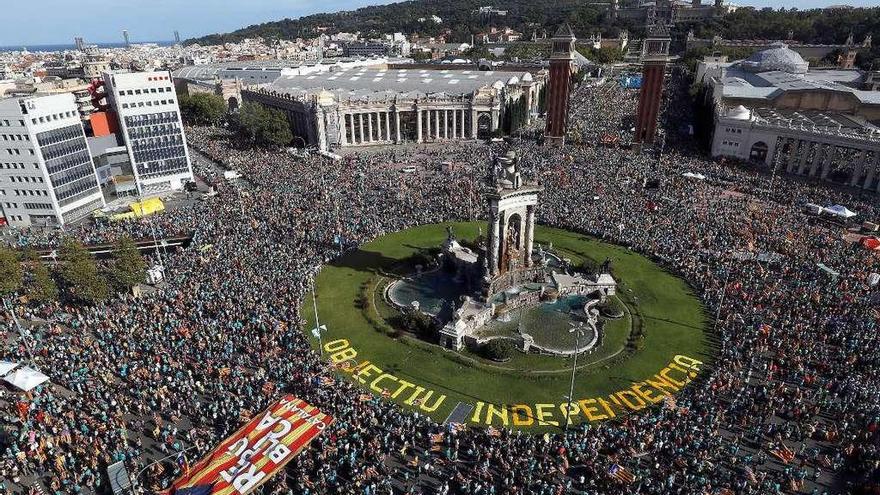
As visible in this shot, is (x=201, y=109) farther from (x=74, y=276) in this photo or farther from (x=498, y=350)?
(x=498, y=350)

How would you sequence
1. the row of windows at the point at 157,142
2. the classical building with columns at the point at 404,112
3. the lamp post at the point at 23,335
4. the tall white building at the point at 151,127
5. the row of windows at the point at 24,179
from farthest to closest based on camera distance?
the classical building with columns at the point at 404,112 < the row of windows at the point at 157,142 < the tall white building at the point at 151,127 < the row of windows at the point at 24,179 < the lamp post at the point at 23,335

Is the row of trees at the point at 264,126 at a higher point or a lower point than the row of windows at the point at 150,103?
lower

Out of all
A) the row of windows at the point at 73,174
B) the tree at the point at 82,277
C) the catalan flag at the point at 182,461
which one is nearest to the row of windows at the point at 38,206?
the row of windows at the point at 73,174

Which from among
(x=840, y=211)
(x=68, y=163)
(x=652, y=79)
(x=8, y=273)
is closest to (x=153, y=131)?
(x=68, y=163)

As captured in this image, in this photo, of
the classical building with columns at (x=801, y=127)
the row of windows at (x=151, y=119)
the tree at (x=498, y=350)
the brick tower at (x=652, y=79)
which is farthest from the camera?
the brick tower at (x=652, y=79)

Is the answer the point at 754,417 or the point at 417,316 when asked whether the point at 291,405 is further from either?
the point at 754,417

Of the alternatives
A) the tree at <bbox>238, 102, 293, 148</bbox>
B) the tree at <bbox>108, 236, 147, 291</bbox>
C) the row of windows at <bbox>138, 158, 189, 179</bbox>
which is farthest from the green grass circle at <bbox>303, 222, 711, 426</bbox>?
the tree at <bbox>238, 102, 293, 148</bbox>

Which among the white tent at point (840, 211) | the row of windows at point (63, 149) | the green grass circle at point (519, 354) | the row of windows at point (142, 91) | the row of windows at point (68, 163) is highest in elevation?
the row of windows at point (142, 91)

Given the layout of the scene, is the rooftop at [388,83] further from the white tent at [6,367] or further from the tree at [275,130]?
the white tent at [6,367]
